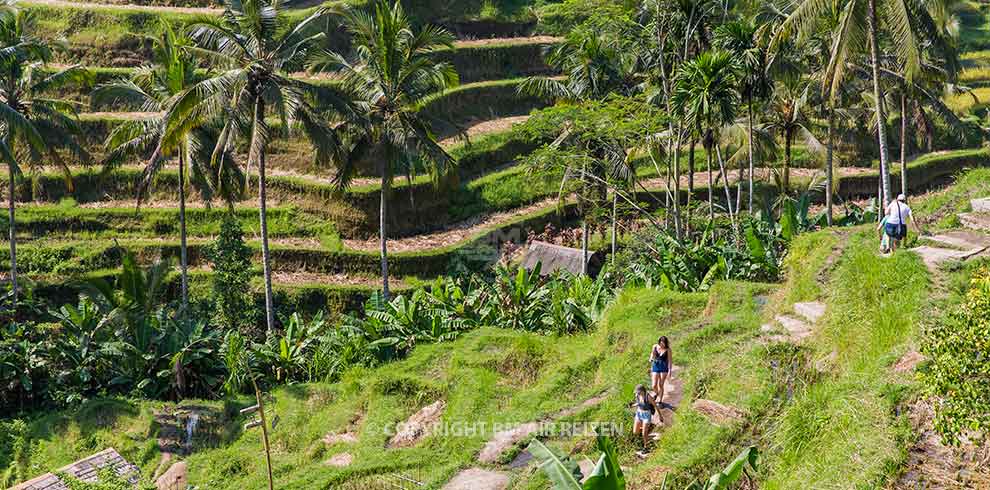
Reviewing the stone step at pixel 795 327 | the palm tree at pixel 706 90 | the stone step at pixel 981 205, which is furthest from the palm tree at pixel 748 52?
the stone step at pixel 795 327

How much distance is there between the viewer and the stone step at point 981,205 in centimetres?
1647

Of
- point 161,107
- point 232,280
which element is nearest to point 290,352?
point 232,280

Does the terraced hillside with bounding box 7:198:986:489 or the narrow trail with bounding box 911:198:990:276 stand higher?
the narrow trail with bounding box 911:198:990:276

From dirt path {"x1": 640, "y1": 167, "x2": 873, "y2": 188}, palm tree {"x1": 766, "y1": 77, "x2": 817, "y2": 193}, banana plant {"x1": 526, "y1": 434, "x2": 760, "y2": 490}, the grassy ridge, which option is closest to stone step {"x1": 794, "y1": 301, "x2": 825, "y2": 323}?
banana plant {"x1": 526, "y1": 434, "x2": 760, "y2": 490}

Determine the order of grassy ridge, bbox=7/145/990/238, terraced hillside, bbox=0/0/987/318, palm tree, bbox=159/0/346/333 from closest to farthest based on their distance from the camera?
palm tree, bbox=159/0/346/333 → terraced hillside, bbox=0/0/987/318 → grassy ridge, bbox=7/145/990/238

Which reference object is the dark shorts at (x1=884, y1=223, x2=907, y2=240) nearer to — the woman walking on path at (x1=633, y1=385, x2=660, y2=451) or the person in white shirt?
the person in white shirt

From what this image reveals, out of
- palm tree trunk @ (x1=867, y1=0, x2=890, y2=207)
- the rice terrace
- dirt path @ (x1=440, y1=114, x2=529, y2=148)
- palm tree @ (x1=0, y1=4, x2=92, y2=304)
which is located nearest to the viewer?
the rice terrace

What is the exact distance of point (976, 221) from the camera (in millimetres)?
15703

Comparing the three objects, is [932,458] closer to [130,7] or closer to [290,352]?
[290,352]

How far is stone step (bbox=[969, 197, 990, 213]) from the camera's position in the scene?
54.0 ft

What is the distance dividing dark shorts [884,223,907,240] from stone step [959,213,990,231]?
229 cm

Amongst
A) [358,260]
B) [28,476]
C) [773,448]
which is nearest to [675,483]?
[773,448]

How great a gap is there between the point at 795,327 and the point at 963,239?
2.96 m

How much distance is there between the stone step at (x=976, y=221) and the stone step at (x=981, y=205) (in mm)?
215
